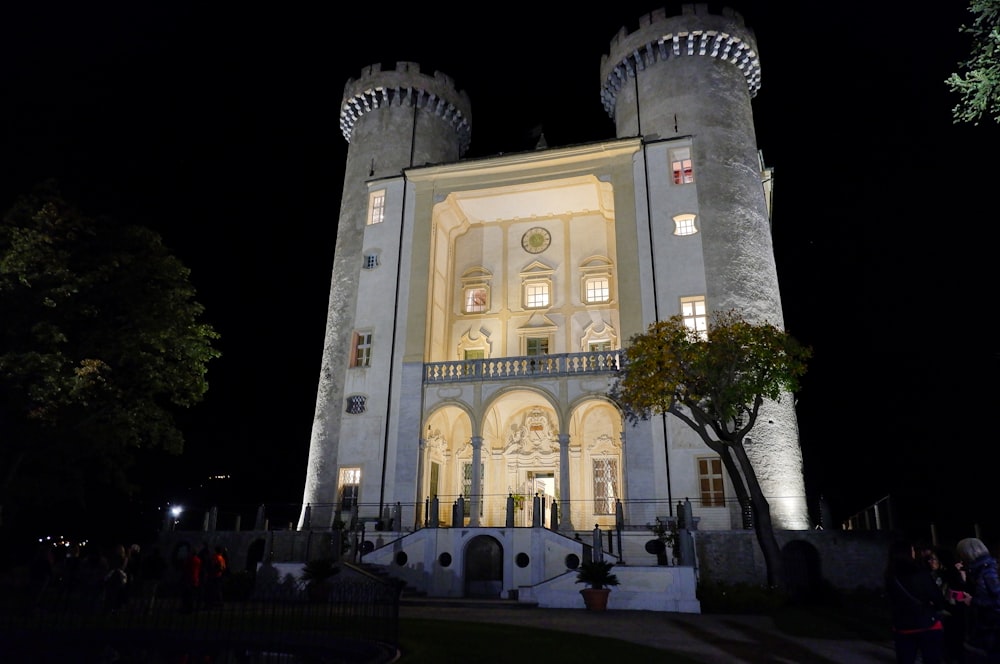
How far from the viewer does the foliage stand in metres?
19.1

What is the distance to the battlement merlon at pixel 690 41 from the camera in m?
35.4

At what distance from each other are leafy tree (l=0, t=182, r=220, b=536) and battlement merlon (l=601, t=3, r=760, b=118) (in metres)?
25.7

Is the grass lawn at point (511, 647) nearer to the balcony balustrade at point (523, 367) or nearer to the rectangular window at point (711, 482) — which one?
the rectangular window at point (711, 482)

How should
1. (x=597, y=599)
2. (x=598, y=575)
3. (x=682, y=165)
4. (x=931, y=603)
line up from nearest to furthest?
(x=931, y=603), (x=597, y=599), (x=598, y=575), (x=682, y=165)

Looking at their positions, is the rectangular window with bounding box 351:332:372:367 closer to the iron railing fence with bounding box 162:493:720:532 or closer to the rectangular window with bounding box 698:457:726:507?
the iron railing fence with bounding box 162:493:720:532

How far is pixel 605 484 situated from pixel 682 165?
15.5 meters

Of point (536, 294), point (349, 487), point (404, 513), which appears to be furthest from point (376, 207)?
point (404, 513)

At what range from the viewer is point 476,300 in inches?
1435

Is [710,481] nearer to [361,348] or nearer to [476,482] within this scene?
[476,482]

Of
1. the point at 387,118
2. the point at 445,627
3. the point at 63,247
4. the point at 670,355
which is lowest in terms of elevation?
the point at 445,627

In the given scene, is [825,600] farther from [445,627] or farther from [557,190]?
[557,190]

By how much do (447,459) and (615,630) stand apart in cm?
1893

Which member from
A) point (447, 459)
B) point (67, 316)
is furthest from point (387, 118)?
point (67, 316)

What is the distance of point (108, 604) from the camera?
15.7 m
